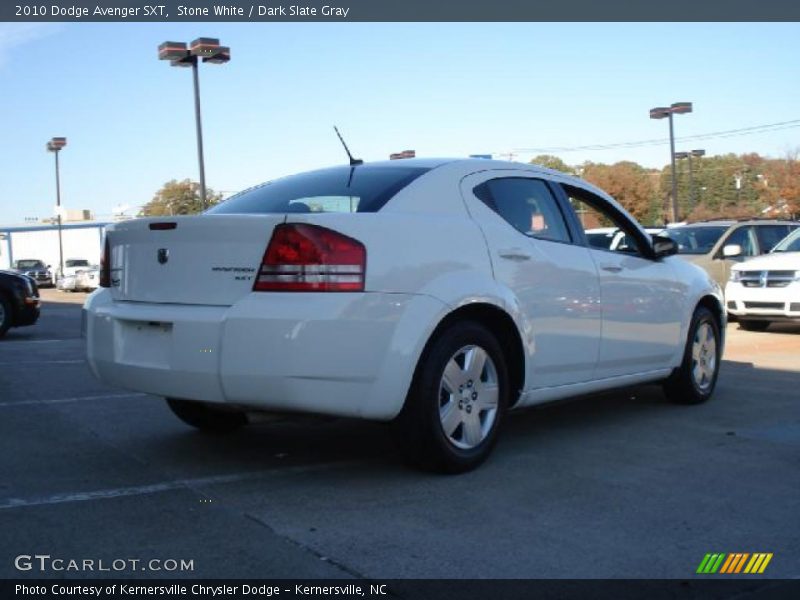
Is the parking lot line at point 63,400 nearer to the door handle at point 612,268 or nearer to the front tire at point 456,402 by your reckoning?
the front tire at point 456,402

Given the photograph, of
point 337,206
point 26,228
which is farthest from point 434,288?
point 26,228

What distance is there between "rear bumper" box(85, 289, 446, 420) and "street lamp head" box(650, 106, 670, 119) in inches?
1073

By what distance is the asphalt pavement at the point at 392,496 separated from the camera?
11.1 feet

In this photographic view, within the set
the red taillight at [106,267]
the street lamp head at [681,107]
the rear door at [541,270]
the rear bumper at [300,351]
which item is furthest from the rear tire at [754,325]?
the street lamp head at [681,107]

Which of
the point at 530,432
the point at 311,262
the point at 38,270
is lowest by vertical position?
the point at 530,432

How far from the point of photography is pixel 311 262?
4.10 m

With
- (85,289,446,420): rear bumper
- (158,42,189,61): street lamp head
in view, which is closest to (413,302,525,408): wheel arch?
(85,289,446,420): rear bumper

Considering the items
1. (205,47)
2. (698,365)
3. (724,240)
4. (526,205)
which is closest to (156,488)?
(526,205)

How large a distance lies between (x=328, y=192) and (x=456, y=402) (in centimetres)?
135

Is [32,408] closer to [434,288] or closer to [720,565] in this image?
[434,288]

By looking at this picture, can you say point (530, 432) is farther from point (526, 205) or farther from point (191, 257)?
point (191, 257)

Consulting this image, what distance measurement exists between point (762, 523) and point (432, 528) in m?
1.46

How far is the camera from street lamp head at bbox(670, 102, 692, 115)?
28984 millimetres

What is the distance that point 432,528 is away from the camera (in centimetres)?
372
